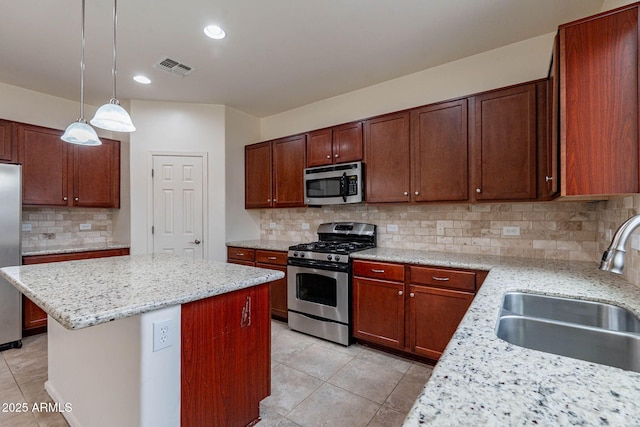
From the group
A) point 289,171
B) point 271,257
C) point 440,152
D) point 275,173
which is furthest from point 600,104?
point 275,173

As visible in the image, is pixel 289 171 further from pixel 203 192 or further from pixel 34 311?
pixel 34 311

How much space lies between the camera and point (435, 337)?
2.44m

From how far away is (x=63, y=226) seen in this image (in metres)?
3.76

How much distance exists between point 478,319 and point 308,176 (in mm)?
2732

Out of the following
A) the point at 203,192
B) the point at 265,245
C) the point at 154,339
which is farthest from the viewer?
the point at 203,192

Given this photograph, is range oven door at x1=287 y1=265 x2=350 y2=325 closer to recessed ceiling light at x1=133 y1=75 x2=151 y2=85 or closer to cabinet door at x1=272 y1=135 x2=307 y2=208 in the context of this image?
cabinet door at x1=272 y1=135 x2=307 y2=208

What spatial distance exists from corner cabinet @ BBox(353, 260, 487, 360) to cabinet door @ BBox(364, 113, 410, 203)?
0.72 meters

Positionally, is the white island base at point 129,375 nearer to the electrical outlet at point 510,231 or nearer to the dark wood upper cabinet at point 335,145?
the dark wood upper cabinet at point 335,145

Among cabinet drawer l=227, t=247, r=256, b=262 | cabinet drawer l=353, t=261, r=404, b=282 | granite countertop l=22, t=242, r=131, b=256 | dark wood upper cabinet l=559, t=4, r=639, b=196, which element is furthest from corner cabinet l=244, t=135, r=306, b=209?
dark wood upper cabinet l=559, t=4, r=639, b=196

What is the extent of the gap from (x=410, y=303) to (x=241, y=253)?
224 cm

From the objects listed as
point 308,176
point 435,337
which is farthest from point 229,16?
point 435,337

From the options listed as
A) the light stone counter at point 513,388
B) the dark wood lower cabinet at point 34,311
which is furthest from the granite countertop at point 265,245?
the light stone counter at point 513,388

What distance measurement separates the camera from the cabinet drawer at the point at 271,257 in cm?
345

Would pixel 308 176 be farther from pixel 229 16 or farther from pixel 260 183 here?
pixel 229 16
